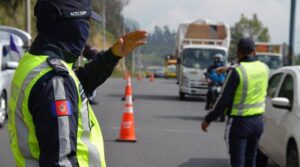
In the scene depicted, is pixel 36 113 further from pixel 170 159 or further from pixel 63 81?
pixel 170 159

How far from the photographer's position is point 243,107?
6.91 meters

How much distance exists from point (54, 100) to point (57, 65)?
18 cm

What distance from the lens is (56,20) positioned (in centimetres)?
313

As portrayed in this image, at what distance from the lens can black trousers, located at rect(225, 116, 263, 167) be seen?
6.81m

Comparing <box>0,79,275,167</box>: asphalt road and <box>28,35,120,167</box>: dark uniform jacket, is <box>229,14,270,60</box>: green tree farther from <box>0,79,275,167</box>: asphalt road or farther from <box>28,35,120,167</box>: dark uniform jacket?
<box>28,35,120,167</box>: dark uniform jacket

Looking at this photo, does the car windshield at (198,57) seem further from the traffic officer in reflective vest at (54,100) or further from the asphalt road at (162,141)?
the traffic officer in reflective vest at (54,100)

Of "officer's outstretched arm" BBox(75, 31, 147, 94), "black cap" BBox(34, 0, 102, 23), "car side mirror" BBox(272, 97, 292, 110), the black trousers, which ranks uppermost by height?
"black cap" BBox(34, 0, 102, 23)

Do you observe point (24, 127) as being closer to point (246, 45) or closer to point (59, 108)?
point (59, 108)

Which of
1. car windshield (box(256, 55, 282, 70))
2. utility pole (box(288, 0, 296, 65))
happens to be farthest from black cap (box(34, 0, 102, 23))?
car windshield (box(256, 55, 282, 70))

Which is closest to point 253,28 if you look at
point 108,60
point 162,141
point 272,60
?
point 272,60

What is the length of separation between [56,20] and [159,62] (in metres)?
175

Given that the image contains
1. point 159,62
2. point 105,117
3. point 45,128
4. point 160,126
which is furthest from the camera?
point 159,62

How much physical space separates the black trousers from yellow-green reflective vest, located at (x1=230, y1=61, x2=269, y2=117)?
81 mm

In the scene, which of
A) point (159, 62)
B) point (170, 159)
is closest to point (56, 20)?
point (170, 159)
